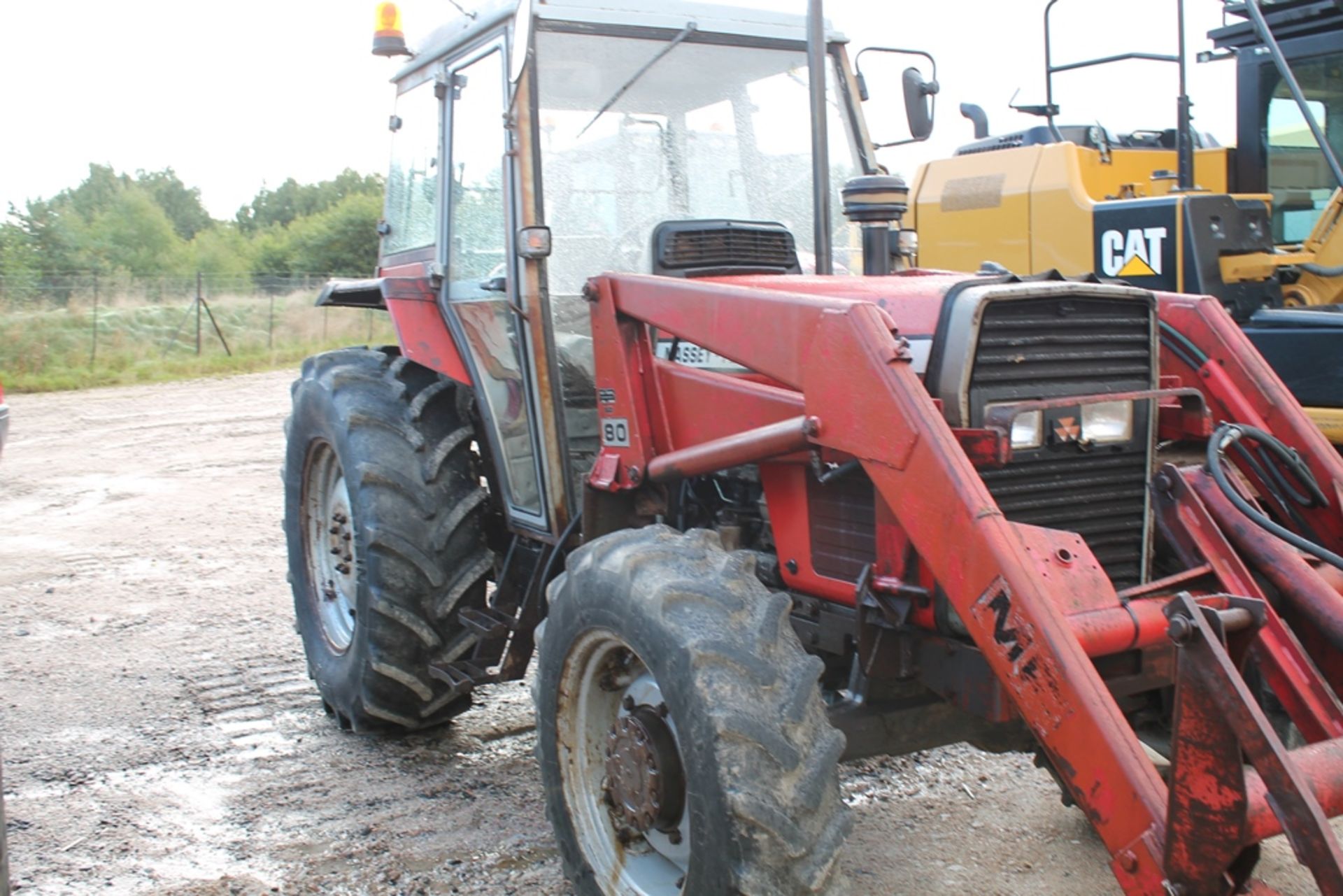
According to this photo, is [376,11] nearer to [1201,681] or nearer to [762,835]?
[762,835]

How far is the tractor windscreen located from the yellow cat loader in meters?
1.89

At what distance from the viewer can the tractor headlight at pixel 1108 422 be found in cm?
300

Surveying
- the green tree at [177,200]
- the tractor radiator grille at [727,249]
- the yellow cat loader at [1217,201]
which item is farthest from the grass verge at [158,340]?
the green tree at [177,200]

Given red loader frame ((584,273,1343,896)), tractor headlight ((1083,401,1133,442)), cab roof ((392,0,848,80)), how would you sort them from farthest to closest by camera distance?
cab roof ((392,0,848,80)), tractor headlight ((1083,401,1133,442)), red loader frame ((584,273,1343,896))

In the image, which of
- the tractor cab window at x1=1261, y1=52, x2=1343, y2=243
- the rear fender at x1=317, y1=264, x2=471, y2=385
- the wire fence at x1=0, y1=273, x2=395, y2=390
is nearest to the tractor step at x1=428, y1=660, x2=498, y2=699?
the rear fender at x1=317, y1=264, x2=471, y2=385

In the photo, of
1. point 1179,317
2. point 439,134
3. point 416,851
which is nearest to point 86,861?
point 416,851

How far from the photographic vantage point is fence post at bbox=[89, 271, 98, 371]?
2064cm

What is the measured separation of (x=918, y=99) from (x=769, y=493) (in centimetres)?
173

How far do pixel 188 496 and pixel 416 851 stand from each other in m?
7.05

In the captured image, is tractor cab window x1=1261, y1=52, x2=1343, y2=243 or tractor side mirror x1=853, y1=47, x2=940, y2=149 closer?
tractor side mirror x1=853, y1=47, x2=940, y2=149

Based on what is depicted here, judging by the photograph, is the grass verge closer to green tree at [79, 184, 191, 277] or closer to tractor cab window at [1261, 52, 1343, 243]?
tractor cab window at [1261, 52, 1343, 243]

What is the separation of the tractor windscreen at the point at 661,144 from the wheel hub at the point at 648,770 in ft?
5.07

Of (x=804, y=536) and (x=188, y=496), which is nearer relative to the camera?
(x=804, y=536)

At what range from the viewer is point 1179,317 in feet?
11.6
